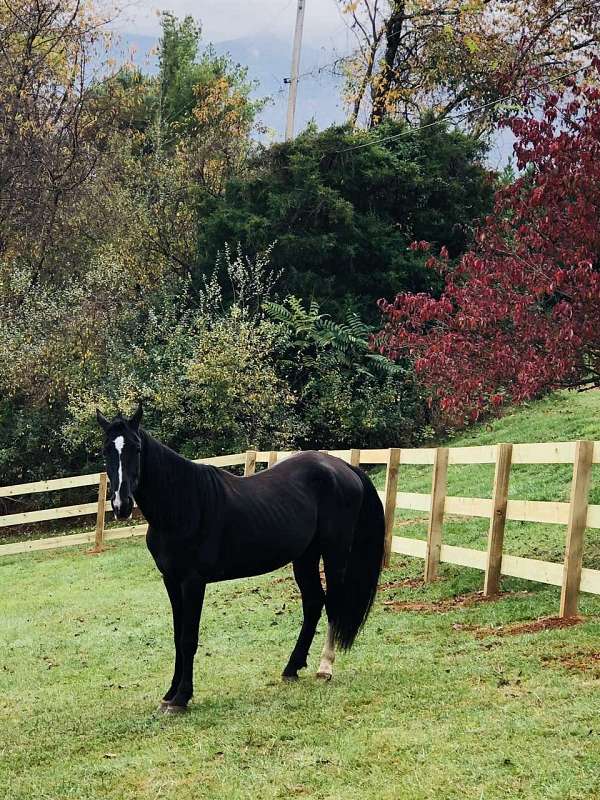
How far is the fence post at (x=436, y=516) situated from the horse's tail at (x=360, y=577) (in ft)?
8.59

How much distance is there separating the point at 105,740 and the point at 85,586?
7.28m

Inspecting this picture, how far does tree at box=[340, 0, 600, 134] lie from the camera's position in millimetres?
24469

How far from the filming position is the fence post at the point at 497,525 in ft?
28.0

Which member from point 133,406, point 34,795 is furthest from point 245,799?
point 133,406

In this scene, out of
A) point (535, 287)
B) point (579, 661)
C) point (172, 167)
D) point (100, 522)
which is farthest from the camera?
point (172, 167)

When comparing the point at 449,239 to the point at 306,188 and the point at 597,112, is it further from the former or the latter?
the point at 597,112

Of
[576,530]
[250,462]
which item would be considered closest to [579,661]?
[576,530]

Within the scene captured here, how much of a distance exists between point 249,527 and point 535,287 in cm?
372

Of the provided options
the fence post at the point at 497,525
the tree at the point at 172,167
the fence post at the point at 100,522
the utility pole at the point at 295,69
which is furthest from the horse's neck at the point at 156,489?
the utility pole at the point at 295,69

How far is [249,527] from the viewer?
21.6ft

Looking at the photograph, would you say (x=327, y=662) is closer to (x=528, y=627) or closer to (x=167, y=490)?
(x=167, y=490)

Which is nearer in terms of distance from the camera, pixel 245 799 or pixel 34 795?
pixel 245 799

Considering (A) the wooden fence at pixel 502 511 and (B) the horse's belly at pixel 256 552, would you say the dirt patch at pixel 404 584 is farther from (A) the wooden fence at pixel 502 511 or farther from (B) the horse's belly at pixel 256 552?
(B) the horse's belly at pixel 256 552

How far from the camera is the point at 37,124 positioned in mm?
23156
